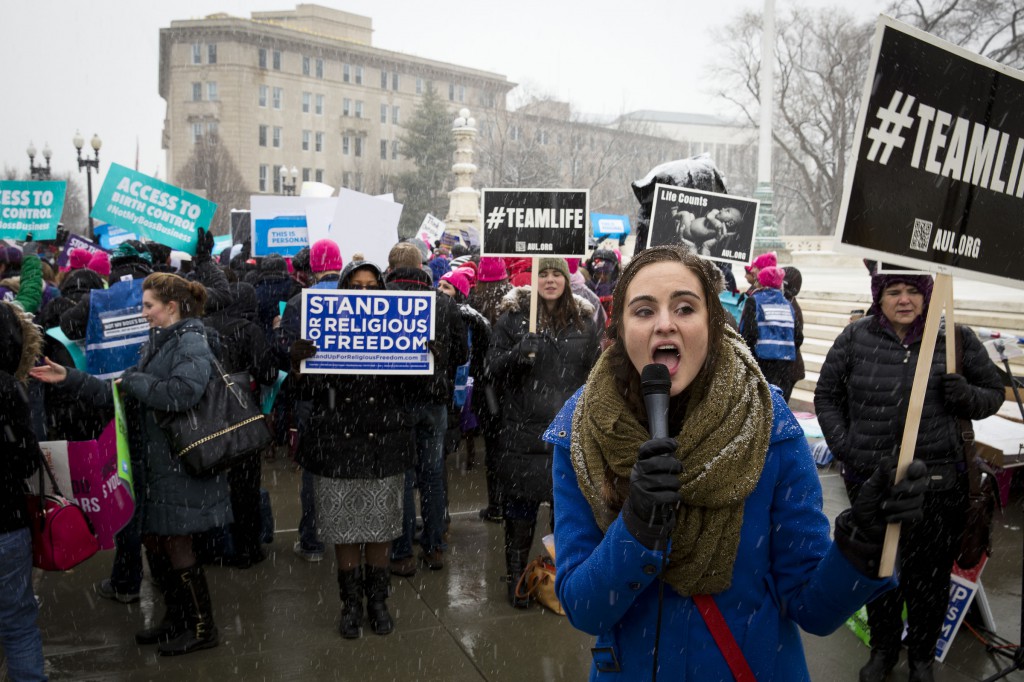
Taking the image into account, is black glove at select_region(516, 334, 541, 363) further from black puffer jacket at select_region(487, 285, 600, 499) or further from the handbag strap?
the handbag strap

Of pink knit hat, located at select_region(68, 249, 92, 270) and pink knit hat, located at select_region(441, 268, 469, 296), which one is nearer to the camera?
pink knit hat, located at select_region(441, 268, 469, 296)

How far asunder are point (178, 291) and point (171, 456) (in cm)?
87

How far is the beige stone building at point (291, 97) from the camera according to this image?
6800 cm

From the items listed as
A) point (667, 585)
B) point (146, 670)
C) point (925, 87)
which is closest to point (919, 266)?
point (925, 87)

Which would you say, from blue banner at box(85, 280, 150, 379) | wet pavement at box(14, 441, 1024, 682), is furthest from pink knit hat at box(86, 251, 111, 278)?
wet pavement at box(14, 441, 1024, 682)

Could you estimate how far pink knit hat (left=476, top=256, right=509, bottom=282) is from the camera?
695 centimetres

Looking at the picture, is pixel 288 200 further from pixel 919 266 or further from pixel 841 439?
pixel 919 266

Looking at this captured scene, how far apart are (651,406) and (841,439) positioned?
2.89m

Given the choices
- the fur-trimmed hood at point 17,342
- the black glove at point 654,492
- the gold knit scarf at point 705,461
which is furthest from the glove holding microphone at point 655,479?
the fur-trimmed hood at point 17,342

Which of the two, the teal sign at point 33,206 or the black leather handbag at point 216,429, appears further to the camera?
the teal sign at point 33,206

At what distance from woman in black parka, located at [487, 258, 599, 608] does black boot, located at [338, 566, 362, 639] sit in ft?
3.27

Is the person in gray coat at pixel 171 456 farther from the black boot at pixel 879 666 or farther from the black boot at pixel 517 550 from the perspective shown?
the black boot at pixel 879 666

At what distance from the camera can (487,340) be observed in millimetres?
5980

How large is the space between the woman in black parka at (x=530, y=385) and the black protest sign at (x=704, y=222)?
61.9 inches
